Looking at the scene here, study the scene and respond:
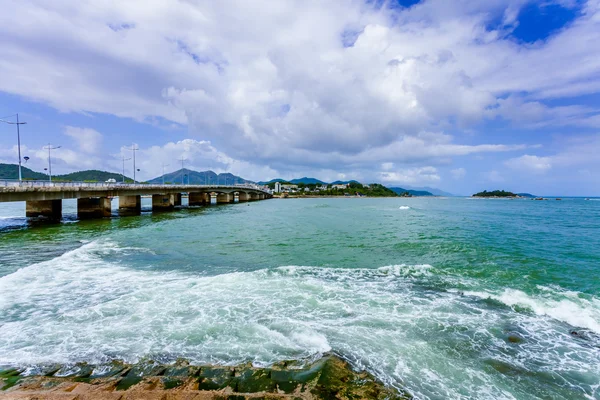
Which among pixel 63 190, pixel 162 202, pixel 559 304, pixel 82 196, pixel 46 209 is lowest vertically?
pixel 559 304

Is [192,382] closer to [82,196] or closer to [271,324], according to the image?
[271,324]

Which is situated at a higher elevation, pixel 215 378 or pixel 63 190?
pixel 63 190

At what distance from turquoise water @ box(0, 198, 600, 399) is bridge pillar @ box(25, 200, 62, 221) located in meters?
21.9

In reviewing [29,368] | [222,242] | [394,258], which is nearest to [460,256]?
[394,258]

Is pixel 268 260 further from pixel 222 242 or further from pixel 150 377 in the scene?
pixel 150 377

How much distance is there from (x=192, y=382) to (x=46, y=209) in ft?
151

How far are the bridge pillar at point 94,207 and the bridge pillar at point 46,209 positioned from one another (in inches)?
147

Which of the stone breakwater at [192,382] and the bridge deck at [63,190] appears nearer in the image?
the stone breakwater at [192,382]

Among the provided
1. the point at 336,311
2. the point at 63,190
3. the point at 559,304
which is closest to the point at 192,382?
the point at 336,311

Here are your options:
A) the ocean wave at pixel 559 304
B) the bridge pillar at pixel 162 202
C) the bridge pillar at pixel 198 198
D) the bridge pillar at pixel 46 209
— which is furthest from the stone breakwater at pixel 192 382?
the bridge pillar at pixel 198 198

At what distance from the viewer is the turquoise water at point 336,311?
709cm

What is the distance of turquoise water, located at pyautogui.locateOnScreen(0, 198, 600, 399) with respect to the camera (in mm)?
7090

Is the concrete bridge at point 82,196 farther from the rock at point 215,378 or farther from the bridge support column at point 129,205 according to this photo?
the rock at point 215,378

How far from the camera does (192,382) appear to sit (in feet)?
19.4
